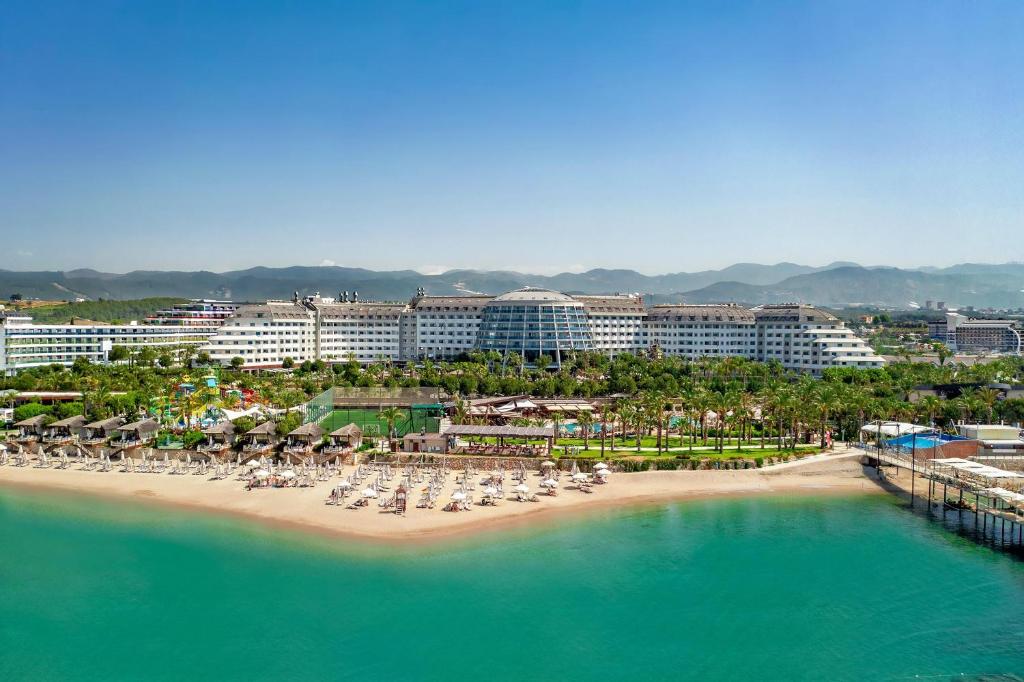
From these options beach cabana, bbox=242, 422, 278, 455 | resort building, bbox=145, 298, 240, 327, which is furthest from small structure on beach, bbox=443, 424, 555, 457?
resort building, bbox=145, 298, 240, 327

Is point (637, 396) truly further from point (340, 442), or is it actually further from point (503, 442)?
point (340, 442)

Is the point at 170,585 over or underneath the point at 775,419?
underneath

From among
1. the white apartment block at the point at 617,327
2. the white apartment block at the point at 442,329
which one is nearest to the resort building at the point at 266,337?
the white apartment block at the point at 442,329

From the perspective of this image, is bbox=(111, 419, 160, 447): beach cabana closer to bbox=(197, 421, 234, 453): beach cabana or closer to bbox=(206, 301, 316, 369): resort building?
bbox=(197, 421, 234, 453): beach cabana

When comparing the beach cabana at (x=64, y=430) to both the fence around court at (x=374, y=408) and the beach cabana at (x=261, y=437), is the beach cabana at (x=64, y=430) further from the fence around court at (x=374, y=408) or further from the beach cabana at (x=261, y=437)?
the fence around court at (x=374, y=408)

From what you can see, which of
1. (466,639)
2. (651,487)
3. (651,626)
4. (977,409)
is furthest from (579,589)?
(977,409)

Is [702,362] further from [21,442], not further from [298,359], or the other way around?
[21,442]
